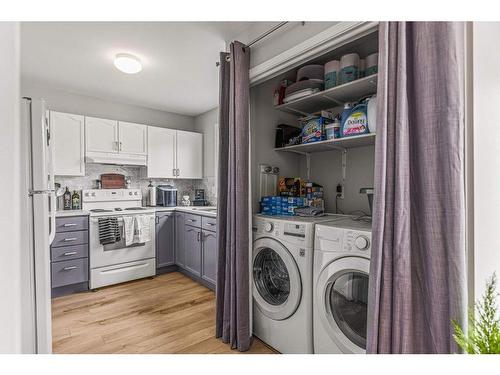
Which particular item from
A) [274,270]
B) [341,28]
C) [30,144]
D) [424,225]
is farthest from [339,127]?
[30,144]

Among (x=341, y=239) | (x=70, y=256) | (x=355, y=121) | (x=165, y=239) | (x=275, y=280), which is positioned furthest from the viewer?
(x=165, y=239)

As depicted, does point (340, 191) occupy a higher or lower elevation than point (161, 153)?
lower

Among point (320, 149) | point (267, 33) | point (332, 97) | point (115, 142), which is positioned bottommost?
point (320, 149)

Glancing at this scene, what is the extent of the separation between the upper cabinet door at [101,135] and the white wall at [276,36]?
7.15 ft

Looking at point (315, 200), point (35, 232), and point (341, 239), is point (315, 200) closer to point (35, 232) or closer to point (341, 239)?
point (341, 239)

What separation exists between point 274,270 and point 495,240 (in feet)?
4.20

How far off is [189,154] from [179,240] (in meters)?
1.38

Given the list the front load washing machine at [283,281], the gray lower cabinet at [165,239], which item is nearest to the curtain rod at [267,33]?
the front load washing machine at [283,281]

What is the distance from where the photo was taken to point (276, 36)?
68.8 inches

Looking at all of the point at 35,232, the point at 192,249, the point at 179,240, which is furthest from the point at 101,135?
the point at 35,232

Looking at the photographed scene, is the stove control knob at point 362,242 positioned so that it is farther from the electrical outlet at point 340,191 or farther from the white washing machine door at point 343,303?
the electrical outlet at point 340,191

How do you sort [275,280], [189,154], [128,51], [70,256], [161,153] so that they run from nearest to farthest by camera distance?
[275,280] → [128,51] → [70,256] → [161,153] → [189,154]

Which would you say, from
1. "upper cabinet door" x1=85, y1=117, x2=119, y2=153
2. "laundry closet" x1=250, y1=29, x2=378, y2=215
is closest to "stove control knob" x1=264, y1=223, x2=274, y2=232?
A: "laundry closet" x1=250, y1=29, x2=378, y2=215
